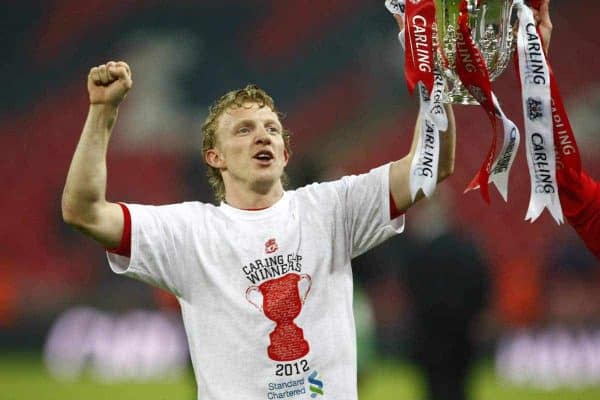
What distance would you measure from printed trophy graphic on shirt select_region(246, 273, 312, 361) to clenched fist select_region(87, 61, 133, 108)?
0.55 metres

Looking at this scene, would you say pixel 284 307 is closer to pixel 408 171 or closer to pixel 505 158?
pixel 408 171

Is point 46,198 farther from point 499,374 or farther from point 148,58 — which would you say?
point 499,374

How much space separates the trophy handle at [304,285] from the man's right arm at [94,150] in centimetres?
50

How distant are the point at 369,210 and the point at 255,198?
307 millimetres

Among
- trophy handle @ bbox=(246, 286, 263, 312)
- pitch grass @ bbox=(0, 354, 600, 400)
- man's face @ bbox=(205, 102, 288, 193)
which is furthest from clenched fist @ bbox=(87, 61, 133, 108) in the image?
pitch grass @ bbox=(0, 354, 600, 400)

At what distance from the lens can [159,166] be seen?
397cm

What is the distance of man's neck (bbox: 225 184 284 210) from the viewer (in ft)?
8.25

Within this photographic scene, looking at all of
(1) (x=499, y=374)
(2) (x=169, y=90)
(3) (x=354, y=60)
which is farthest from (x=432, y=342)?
Answer: (2) (x=169, y=90)

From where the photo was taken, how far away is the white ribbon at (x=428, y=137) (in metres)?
2.20

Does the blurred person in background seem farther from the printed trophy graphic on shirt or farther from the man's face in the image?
the printed trophy graphic on shirt

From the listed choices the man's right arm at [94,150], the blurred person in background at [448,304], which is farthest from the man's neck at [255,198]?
the blurred person in background at [448,304]

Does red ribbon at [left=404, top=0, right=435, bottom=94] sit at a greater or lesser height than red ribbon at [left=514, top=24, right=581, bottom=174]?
greater

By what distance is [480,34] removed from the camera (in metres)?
2.24

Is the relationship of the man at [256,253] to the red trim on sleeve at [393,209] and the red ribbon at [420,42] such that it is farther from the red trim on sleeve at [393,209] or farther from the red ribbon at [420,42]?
the red ribbon at [420,42]
